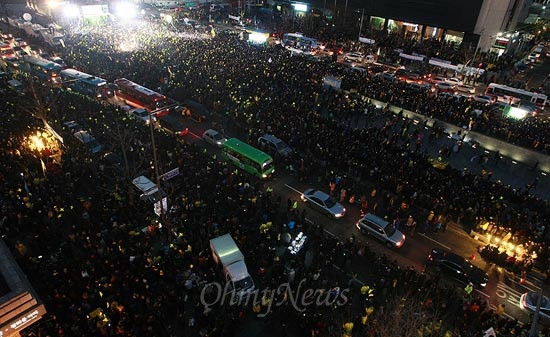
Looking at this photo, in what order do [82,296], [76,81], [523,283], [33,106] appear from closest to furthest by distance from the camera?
[82,296] → [523,283] → [33,106] → [76,81]

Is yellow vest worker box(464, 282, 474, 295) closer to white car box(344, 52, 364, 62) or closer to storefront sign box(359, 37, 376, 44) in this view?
white car box(344, 52, 364, 62)

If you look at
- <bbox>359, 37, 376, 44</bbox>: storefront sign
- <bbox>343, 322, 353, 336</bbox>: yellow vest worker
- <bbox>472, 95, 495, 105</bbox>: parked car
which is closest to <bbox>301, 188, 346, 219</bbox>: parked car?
<bbox>343, 322, 353, 336</bbox>: yellow vest worker

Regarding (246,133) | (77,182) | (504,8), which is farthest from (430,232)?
(504,8)

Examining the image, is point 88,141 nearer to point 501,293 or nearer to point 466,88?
point 501,293

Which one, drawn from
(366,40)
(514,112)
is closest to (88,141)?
(514,112)

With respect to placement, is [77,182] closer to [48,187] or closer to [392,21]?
[48,187]
